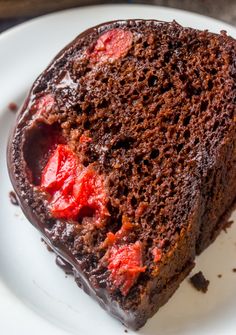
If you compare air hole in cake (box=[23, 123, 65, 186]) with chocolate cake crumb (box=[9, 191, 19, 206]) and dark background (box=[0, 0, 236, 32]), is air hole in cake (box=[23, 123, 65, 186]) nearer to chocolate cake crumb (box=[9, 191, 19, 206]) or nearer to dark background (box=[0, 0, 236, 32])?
chocolate cake crumb (box=[9, 191, 19, 206])

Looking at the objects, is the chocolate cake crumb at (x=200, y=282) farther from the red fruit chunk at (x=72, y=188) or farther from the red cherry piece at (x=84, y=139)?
the red cherry piece at (x=84, y=139)

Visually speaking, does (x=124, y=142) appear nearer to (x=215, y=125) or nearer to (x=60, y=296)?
(x=215, y=125)

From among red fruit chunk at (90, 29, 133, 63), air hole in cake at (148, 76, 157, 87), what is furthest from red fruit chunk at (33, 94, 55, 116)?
air hole in cake at (148, 76, 157, 87)

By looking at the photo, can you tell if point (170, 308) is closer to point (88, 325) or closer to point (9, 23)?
point (88, 325)

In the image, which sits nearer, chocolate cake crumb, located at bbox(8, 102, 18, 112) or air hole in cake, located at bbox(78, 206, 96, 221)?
air hole in cake, located at bbox(78, 206, 96, 221)

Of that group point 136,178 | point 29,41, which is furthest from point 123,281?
point 29,41

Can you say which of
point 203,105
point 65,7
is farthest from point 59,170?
point 65,7
